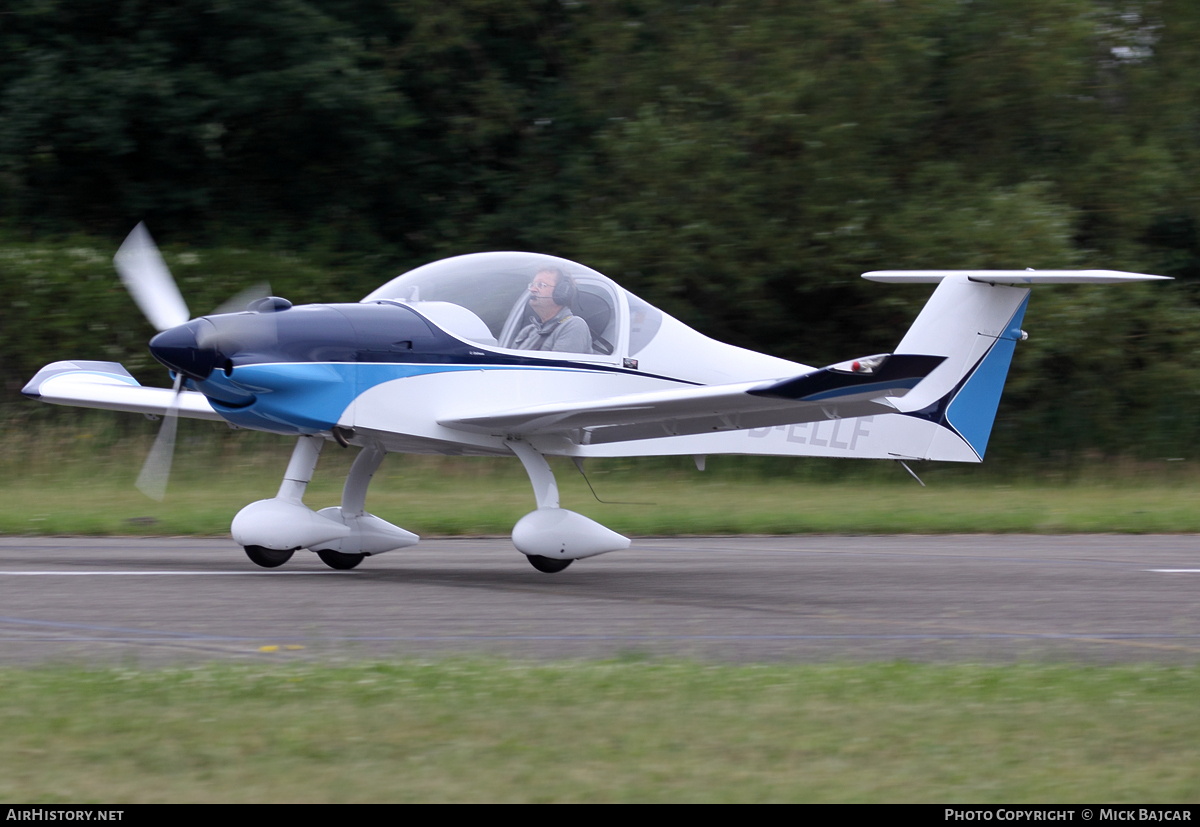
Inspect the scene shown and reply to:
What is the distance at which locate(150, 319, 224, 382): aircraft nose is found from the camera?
706 cm

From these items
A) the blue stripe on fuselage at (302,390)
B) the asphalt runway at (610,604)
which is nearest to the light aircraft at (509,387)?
the blue stripe on fuselage at (302,390)

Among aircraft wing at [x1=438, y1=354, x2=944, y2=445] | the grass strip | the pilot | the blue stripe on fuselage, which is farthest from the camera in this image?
the pilot

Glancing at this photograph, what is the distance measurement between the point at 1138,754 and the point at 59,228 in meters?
18.1

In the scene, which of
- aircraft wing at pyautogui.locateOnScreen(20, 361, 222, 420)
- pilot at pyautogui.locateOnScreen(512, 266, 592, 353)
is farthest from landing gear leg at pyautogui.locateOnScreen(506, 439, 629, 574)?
aircraft wing at pyautogui.locateOnScreen(20, 361, 222, 420)

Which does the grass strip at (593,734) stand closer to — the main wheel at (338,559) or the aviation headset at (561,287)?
the main wheel at (338,559)

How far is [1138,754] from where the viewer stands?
147 inches

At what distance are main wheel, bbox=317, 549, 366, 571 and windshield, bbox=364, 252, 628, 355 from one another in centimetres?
179

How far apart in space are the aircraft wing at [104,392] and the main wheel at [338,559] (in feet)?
4.11

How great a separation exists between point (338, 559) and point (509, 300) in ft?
7.20

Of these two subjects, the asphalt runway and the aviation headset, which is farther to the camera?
the aviation headset

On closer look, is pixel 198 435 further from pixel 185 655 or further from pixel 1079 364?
pixel 1079 364

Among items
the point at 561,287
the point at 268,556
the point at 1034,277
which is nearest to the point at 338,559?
the point at 268,556

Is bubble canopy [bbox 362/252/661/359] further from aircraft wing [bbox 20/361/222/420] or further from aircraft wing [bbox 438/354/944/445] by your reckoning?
aircraft wing [bbox 20/361/222/420]
